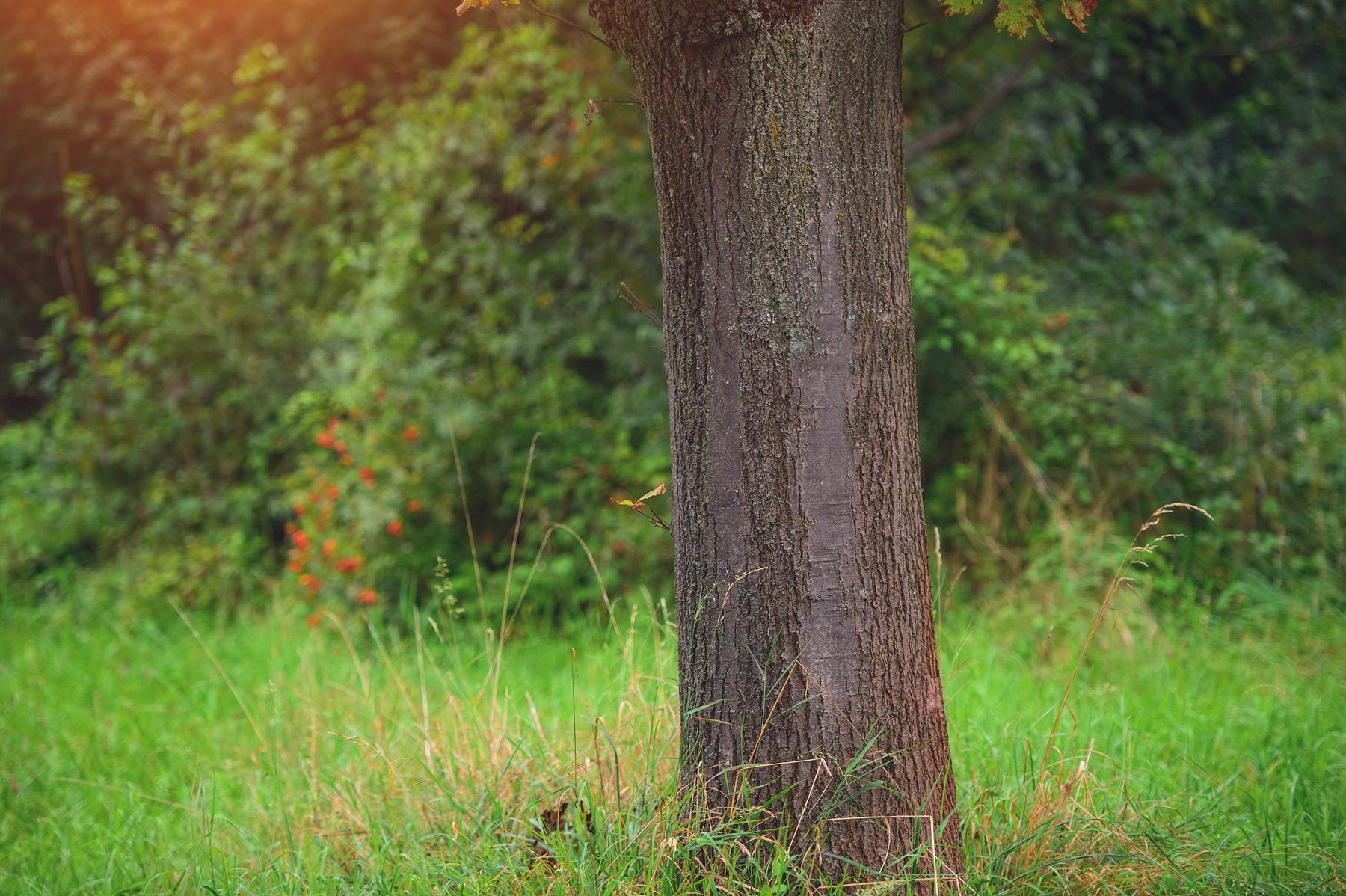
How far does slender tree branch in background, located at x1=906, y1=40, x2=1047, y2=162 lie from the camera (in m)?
5.34

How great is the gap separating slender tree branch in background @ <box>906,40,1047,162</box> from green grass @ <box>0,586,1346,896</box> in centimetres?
246

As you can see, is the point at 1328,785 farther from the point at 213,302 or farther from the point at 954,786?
the point at 213,302

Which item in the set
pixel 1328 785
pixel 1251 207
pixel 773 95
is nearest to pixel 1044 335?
pixel 1328 785

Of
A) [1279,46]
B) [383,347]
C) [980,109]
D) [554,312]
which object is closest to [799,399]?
[554,312]

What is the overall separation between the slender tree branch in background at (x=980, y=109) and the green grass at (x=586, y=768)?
2.46m

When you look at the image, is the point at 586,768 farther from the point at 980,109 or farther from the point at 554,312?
the point at 980,109

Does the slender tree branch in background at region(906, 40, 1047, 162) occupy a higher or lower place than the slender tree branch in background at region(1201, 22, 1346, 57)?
lower

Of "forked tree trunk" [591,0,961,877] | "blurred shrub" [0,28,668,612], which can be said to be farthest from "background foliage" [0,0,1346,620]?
"forked tree trunk" [591,0,961,877]

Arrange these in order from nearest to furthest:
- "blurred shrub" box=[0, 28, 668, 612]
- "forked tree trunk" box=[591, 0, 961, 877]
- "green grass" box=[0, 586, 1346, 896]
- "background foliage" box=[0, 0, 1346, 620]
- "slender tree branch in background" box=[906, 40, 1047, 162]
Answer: "forked tree trunk" box=[591, 0, 961, 877] < "green grass" box=[0, 586, 1346, 896] < "background foliage" box=[0, 0, 1346, 620] < "blurred shrub" box=[0, 28, 668, 612] < "slender tree branch in background" box=[906, 40, 1047, 162]

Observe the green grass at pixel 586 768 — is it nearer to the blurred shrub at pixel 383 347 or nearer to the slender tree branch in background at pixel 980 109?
the blurred shrub at pixel 383 347

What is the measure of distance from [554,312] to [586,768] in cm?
368

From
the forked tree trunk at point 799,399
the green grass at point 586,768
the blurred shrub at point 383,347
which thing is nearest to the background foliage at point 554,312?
the blurred shrub at point 383,347

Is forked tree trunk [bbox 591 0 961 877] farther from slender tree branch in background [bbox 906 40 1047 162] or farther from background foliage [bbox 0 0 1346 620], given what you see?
slender tree branch in background [bbox 906 40 1047 162]

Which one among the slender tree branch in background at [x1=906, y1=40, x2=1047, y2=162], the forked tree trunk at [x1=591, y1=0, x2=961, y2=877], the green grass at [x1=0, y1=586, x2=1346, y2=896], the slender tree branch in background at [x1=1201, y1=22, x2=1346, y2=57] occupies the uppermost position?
the slender tree branch in background at [x1=1201, y1=22, x2=1346, y2=57]
